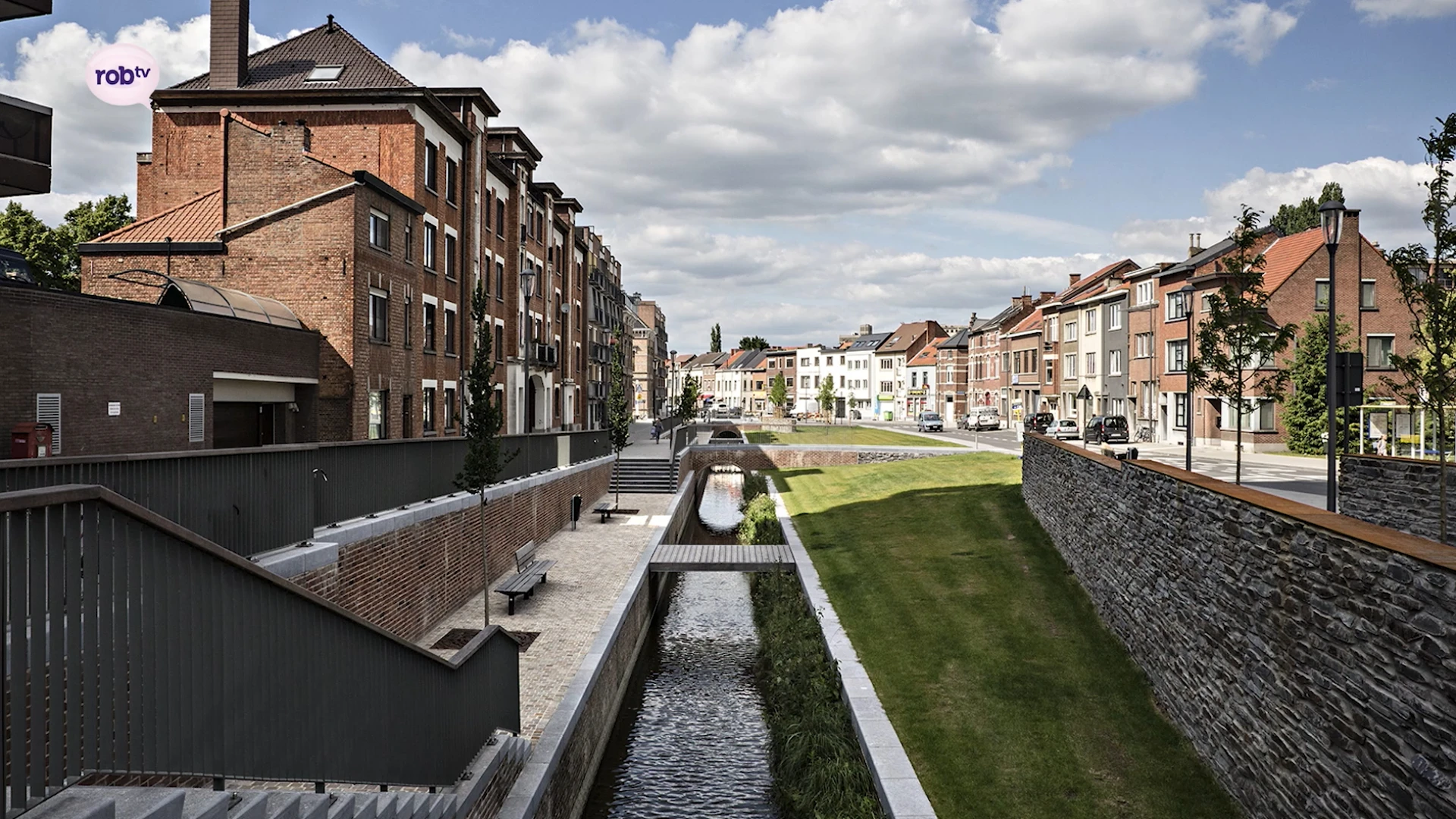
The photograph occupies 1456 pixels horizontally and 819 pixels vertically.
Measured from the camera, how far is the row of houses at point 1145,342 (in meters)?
A: 41.7

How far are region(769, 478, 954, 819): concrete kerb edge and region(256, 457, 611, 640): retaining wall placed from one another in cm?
623

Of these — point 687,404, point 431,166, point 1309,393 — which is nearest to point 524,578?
point 431,166

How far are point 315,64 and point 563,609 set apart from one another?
70.6ft

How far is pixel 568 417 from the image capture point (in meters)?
52.0

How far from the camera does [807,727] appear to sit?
11891mm

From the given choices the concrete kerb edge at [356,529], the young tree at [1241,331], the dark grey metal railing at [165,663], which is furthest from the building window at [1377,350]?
the dark grey metal railing at [165,663]

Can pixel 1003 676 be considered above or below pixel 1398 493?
below

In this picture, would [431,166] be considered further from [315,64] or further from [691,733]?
[691,733]

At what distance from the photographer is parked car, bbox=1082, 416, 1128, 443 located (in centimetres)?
4516

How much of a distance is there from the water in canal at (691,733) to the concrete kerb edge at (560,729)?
1.57 metres

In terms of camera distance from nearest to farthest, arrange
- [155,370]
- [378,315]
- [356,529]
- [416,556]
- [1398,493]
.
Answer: [356,529] → [1398,493] → [416,556] → [155,370] → [378,315]

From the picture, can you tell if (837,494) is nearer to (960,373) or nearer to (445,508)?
(445,508)

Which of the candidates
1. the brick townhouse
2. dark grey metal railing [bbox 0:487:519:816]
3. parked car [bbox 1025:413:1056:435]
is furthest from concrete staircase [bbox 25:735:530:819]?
parked car [bbox 1025:413:1056:435]

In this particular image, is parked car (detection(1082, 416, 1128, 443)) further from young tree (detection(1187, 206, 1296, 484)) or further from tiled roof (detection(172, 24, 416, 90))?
tiled roof (detection(172, 24, 416, 90))
